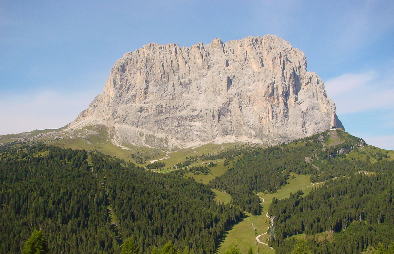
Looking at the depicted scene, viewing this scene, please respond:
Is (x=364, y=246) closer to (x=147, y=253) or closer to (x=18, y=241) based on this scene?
(x=147, y=253)

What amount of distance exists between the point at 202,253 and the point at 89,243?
57614mm

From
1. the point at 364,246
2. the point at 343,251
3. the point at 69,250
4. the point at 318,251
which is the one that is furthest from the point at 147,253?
the point at 364,246

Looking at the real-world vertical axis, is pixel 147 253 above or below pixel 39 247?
below

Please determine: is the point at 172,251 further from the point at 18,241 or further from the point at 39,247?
the point at 18,241

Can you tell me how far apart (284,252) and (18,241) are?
5195 inches

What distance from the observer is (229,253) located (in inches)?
5143

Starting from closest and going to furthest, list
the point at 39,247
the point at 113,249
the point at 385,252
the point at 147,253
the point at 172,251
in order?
1. the point at 39,247
2. the point at 172,251
3. the point at 385,252
4. the point at 147,253
5. the point at 113,249

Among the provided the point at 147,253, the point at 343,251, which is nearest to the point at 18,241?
the point at 147,253

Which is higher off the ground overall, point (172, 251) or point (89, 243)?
point (172, 251)

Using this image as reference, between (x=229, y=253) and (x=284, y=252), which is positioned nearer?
(x=229, y=253)

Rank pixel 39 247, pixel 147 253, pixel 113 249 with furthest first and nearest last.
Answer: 1. pixel 113 249
2. pixel 147 253
3. pixel 39 247

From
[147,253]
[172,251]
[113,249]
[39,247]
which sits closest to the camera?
[39,247]

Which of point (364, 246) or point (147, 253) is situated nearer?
point (147, 253)

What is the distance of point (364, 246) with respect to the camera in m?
200
